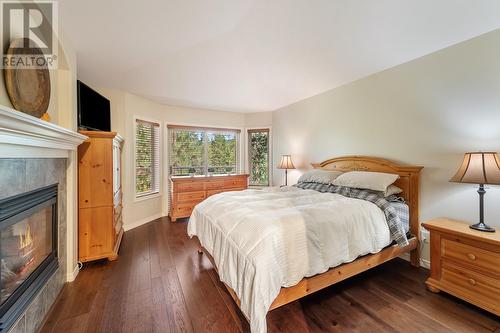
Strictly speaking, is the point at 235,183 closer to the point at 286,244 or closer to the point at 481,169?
the point at 286,244

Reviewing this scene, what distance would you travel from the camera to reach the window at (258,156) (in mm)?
5129

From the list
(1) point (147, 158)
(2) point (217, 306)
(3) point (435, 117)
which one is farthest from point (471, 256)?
(1) point (147, 158)

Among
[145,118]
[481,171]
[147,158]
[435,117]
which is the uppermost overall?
[145,118]

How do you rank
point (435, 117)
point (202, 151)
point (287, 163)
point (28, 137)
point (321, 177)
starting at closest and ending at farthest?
→ point (28, 137), point (435, 117), point (321, 177), point (287, 163), point (202, 151)

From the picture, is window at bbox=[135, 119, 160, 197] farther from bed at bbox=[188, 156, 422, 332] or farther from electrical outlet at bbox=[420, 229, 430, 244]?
electrical outlet at bbox=[420, 229, 430, 244]

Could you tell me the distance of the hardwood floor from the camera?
59.9 inches

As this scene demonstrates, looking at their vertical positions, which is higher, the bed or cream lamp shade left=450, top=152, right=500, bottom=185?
cream lamp shade left=450, top=152, right=500, bottom=185

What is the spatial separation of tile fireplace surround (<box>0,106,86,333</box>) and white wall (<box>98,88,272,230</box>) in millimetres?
1569

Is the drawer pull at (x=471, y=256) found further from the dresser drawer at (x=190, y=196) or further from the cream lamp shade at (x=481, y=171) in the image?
the dresser drawer at (x=190, y=196)

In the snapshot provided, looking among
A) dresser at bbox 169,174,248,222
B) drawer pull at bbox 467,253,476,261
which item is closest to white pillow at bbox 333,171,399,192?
drawer pull at bbox 467,253,476,261

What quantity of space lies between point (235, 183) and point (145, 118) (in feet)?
7.20

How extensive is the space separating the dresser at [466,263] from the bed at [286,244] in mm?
291

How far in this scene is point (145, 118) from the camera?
3.92 metres

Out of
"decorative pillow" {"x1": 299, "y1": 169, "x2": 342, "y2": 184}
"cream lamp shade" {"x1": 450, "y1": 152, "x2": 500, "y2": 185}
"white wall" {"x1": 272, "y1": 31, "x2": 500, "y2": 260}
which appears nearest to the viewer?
"cream lamp shade" {"x1": 450, "y1": 152, "x2": 500, "y2": 185}
